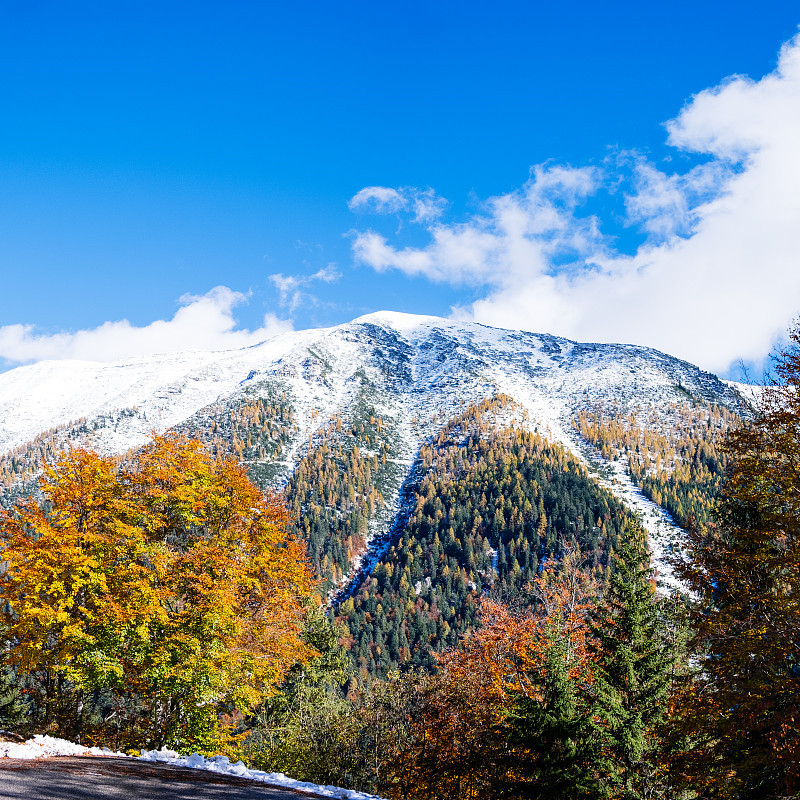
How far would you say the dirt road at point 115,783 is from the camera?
A: 8.51m

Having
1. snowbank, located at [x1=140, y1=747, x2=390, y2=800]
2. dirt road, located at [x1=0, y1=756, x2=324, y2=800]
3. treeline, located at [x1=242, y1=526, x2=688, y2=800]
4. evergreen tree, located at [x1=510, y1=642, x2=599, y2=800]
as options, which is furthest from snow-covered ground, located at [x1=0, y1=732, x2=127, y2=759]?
evergreen tree, located at [x1=510, y1=642, x2=599, y2=800]

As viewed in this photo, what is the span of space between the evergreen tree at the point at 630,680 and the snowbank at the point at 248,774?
6.76m

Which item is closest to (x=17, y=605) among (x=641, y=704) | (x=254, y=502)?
(x=254, y=502)

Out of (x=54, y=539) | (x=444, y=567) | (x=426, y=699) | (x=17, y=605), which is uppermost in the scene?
(x=54, y=539)

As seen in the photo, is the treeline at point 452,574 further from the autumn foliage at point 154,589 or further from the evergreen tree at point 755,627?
the evergreen tree at point 755,627

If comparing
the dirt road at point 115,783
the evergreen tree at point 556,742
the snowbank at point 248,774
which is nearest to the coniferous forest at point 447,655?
the evergreen tree at point 556,742

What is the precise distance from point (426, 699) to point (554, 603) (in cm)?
783

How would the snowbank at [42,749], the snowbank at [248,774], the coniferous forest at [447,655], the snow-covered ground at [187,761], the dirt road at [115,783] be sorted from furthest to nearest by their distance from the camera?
the coniferous forest at [447,655], the snowbank at [248,774], the snow-covered ground at [187,761], the snowbank at [42,749], the dirt road at [115,783]

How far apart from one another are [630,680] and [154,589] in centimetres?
1585

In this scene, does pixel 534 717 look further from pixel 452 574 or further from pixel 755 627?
pixel 452 574

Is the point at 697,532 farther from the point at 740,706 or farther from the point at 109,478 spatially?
the point at 109,478

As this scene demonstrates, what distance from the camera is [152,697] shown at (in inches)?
771

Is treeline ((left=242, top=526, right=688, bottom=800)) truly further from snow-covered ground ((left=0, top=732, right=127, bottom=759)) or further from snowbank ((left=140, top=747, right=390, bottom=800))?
snow-covered ground ((left=0, top=732, right=127, bottom=759))

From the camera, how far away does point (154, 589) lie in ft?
58.1
